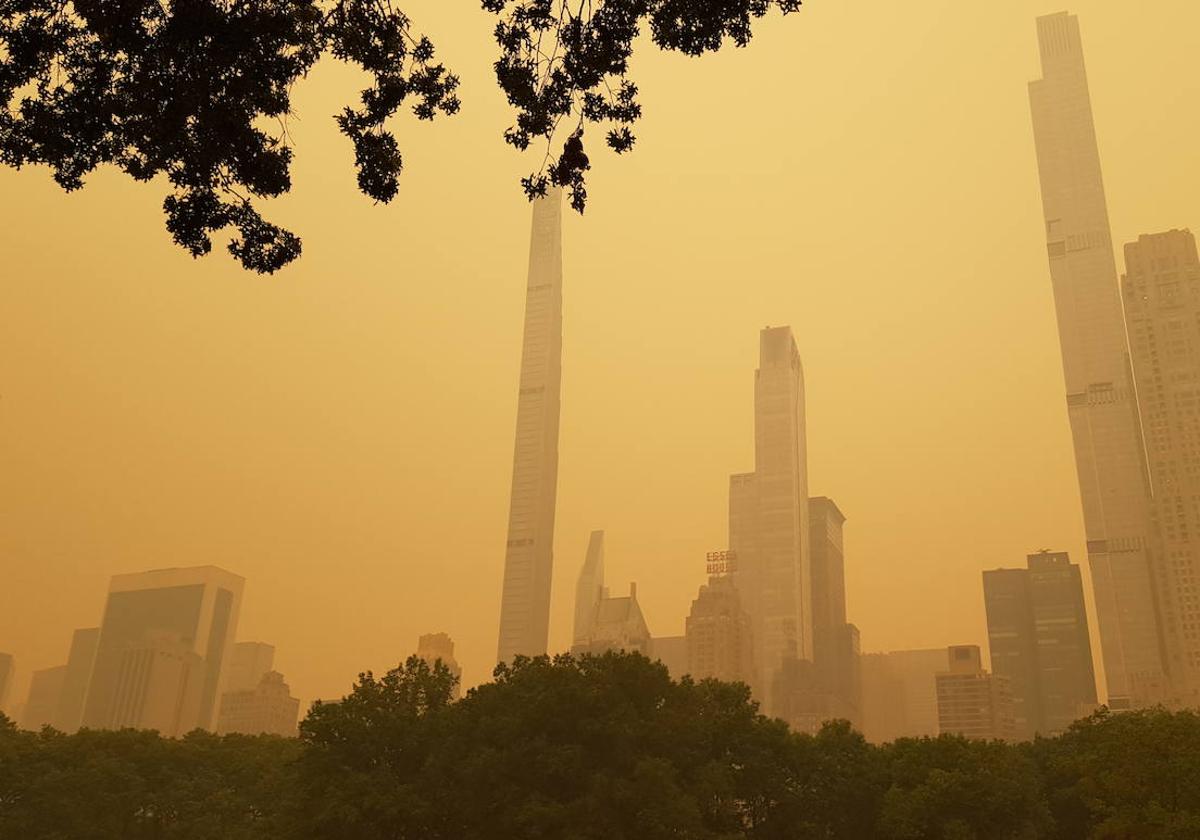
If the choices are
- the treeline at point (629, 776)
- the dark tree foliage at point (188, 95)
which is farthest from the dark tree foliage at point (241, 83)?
the treeline at point (629, 776)

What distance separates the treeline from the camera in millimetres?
39469

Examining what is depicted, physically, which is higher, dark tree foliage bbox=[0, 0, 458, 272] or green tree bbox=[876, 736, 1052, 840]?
dark tree foliage bbox=[0, 0, 458, 272]

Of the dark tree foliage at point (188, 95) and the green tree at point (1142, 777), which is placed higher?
the dark tree foliage at point (188, 95)

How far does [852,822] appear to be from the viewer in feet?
148

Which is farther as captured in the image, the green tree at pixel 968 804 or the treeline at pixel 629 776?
the green tree at pixel 968 804

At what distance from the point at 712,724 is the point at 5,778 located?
34.5 metres

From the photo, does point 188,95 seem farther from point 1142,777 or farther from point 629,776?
point 1142,777

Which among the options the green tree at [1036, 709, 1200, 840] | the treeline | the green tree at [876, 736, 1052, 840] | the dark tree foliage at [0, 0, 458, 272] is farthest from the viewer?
the green tree at [876, 736, 1052, 840]

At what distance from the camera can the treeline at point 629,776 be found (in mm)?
39469

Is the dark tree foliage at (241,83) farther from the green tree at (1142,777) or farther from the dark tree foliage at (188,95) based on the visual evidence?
the green tree at (1142,777)

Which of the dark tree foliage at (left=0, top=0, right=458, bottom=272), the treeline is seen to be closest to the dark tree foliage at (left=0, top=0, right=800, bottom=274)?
the dark tree foliage at (left=0, top=0, right=458, bottom=272)

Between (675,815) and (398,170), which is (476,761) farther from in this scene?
(398,170)

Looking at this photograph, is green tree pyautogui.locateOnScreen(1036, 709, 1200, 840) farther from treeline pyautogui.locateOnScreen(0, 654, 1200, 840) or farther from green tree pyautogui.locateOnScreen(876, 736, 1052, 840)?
green tree pyautogui.locateOnScreen(876, 736, 1052, 840)

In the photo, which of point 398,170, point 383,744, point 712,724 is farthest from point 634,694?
point 398,170
